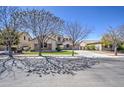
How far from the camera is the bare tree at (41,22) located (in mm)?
20891

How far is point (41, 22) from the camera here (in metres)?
21.4

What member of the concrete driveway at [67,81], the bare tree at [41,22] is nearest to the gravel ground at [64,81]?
the concrete driveway at [67,81]

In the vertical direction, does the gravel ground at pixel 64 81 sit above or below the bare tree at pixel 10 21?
below

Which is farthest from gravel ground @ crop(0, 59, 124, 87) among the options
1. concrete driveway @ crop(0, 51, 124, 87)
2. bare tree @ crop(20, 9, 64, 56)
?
bare tree @ crop(20, 9, 64, 56)

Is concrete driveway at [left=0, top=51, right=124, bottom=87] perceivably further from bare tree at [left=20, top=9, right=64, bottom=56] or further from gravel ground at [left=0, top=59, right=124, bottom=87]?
bare tree at [left=20, top=9, right=64, bottom=56]

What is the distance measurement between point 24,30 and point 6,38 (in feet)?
8.11

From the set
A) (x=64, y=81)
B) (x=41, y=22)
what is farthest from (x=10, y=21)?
(x=64, y=81)

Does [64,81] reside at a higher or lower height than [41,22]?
lower

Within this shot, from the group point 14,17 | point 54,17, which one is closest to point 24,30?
point 14,17

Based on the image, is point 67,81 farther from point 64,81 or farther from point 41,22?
point 41,22

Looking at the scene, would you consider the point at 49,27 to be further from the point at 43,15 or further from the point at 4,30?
the point at 4,30

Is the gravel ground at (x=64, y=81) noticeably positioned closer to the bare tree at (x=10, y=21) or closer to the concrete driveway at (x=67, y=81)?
Result: the concrete driveway at (x=67, y=81)
